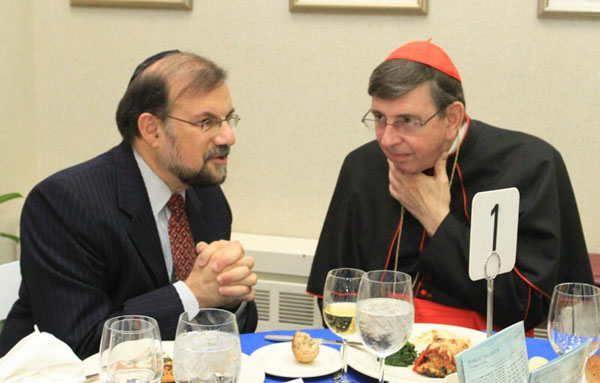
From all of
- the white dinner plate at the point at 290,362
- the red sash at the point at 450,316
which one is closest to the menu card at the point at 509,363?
the white dinner plate at the point at 290,362

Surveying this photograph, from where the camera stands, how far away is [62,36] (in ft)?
14.4

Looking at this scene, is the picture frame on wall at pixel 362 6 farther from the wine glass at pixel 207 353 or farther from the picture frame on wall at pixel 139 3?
the wine glass at pixel 207 353

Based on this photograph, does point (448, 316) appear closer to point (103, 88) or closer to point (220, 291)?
point (220, 291)

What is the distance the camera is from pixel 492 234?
185 cm

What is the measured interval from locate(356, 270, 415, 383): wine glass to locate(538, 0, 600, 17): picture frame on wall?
252 centimetres

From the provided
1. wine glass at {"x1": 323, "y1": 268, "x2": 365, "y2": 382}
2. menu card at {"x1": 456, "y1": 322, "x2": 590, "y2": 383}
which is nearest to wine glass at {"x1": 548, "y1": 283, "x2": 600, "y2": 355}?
menu card at {"x1": 456, "y1": 322, "x2": 590, "y2": 383}

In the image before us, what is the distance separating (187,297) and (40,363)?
0.73 meters

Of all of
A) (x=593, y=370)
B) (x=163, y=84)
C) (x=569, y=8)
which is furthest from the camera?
(x=569, y=8)

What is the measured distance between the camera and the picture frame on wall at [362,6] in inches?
151

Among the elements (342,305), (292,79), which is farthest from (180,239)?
(292,79)

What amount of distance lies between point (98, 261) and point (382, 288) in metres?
1.05

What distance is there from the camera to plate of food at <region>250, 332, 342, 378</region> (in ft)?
5.92

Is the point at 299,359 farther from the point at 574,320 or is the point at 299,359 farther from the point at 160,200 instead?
the point at 160,200

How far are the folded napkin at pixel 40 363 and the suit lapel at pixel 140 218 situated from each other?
0.76 m
